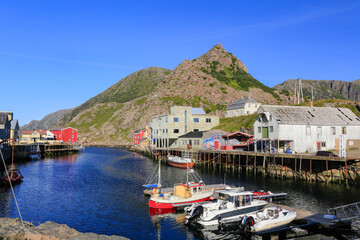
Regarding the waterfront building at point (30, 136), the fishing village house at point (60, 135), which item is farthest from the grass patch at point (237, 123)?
the waterfront building at point (30, 136)

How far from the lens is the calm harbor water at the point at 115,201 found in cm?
2938

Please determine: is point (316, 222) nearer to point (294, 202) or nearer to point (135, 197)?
point (294, 202)

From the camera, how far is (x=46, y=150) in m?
122

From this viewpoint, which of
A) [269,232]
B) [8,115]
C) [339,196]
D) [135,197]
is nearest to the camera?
[269,232]

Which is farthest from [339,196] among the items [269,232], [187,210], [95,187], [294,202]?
[95,187]

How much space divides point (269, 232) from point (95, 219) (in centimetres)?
1868

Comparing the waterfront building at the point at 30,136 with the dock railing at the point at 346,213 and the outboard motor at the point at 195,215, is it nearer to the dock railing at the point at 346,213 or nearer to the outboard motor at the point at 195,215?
the outboard motor at the point at 195,215

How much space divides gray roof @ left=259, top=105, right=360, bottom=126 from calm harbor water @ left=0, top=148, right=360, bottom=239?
16.8 meters

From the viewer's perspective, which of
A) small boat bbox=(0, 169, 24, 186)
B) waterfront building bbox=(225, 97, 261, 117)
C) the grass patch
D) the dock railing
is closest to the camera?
the dock railing

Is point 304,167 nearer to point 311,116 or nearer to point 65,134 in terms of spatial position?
point 311,116

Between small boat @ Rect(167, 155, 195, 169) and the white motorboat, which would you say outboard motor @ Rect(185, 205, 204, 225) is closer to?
the white motorboat

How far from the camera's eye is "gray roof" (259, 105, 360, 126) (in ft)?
211

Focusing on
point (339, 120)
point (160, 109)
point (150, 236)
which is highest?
point (160, 109)

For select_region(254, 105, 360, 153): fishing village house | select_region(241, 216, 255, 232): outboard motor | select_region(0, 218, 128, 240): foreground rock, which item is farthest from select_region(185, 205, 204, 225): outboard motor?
select_region(254, 105, 360, 153): fishing village house
